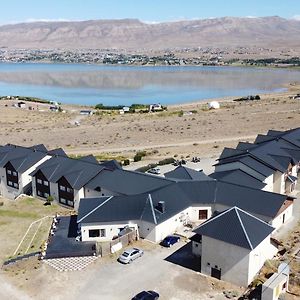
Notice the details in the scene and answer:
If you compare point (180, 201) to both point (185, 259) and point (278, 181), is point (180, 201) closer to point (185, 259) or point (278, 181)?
point (185, 259)

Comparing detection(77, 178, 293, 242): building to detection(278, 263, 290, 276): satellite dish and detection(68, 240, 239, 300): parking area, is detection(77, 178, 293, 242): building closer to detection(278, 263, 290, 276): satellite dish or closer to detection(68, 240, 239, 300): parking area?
detection(68, 240, 239, 300): parking area

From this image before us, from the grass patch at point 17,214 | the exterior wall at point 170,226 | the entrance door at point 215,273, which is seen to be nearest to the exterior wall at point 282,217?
the exterior wall at point 170,226

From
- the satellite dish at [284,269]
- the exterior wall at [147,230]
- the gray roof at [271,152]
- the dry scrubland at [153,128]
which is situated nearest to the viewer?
the satellite dish at [284,269]

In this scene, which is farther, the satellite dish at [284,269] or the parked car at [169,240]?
the parked car at [169,240]

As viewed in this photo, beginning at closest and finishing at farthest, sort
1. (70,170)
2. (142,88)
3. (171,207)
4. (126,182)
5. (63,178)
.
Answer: (171,207)
(126,182)
(63,178)
(70,170)
(142,88)

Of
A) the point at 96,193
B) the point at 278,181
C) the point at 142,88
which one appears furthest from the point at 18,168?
the point at 142,88

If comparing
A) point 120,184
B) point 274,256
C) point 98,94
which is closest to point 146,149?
point 120,184

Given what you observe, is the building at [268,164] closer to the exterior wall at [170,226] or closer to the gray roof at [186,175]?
the gray roof at [186,175]
